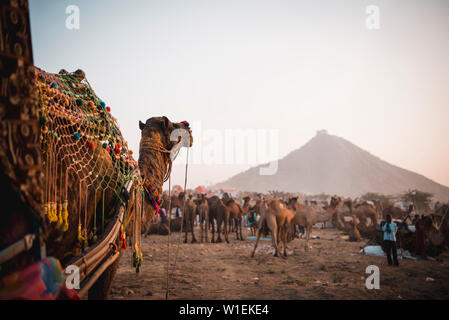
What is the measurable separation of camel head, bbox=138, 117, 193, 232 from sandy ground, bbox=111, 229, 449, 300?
3.22m

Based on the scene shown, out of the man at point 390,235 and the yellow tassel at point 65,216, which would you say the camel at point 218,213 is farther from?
the yellow tassel at point 65,216

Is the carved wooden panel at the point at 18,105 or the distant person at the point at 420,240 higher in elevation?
the carved wooden panel at the point at 18,105

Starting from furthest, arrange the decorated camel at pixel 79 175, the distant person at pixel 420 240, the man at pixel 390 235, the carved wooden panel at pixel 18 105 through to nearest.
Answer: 1. the distant person at pixel 420 240
2. the man at pixel 390 235
3. the decorated camel at pixel 79 175
4. the carved wooden panel at pixel 18 105

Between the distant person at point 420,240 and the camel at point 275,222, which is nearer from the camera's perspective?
the distant person at point 420,240

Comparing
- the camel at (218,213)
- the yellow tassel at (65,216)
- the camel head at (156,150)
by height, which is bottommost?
the camel at (218,213)

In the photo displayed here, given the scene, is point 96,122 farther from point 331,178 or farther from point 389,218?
point 331,178

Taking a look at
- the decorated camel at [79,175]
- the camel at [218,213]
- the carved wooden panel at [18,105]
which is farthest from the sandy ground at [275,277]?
the carved wooden panel at [18,105]

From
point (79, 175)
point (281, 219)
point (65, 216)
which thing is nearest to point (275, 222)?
point (281, 219)

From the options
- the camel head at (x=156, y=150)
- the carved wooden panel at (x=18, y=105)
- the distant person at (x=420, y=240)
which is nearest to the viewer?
the carved wooden panel at (x=18, y=105)

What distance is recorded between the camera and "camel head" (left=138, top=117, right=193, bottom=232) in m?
3.72

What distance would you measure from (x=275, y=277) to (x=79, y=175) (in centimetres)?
672

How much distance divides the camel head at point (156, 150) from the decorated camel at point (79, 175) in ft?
0.11

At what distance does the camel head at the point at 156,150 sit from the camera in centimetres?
372

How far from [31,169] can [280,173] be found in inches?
6382
